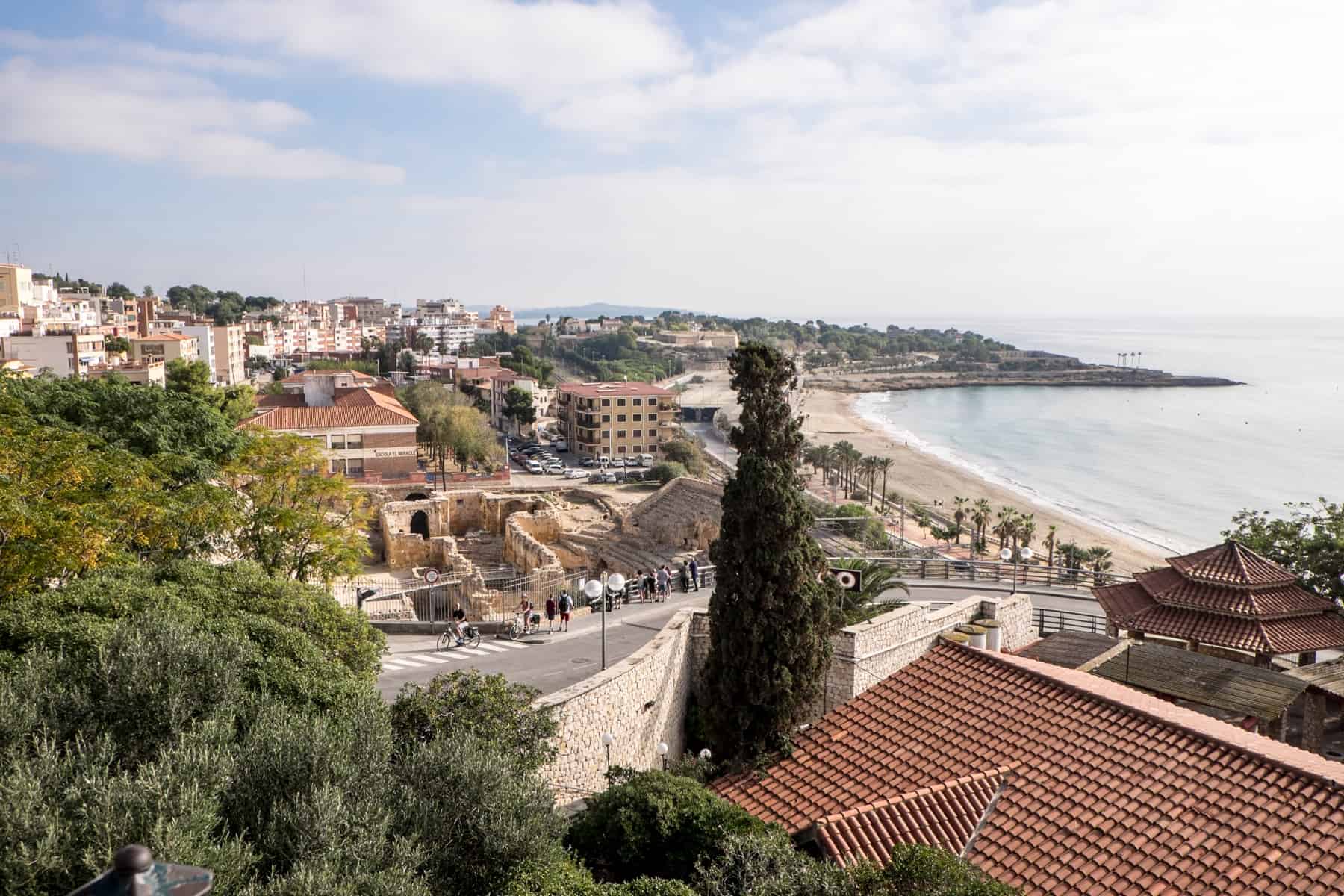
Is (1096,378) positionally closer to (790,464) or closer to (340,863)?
(790,464)

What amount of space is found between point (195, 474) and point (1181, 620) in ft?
78.1

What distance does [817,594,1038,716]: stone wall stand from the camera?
48.2 feet

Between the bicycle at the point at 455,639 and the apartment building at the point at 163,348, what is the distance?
199 feet

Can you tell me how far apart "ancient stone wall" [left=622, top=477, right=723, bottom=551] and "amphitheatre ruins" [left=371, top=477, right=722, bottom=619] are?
42 mm

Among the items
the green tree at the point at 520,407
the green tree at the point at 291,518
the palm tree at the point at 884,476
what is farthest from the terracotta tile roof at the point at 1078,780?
the green tree at the point at 520,407

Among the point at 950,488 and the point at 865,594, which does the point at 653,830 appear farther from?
the point at 950,488

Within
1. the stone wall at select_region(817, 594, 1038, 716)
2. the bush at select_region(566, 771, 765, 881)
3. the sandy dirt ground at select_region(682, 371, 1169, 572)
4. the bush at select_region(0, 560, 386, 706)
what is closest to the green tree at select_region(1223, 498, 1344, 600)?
the stone wall at select_region(817, 594, 1038, 716)

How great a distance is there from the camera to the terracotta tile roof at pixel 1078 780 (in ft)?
31.3

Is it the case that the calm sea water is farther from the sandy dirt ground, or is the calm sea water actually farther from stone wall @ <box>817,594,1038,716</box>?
stone wall @ <box>817,594,1038,716</box>

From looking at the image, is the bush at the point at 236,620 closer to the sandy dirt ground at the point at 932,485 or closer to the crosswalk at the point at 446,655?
the crosswalk at the point at 446,655

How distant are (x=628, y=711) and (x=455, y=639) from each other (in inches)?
276

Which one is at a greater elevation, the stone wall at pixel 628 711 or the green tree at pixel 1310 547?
the green tree at pixel 1310 547

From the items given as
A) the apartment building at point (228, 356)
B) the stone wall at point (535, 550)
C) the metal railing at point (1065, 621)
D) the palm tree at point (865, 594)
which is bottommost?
the stone wall at point (535, 550)

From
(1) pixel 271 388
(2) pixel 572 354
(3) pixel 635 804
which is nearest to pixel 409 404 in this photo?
(1) pixel 271 388
